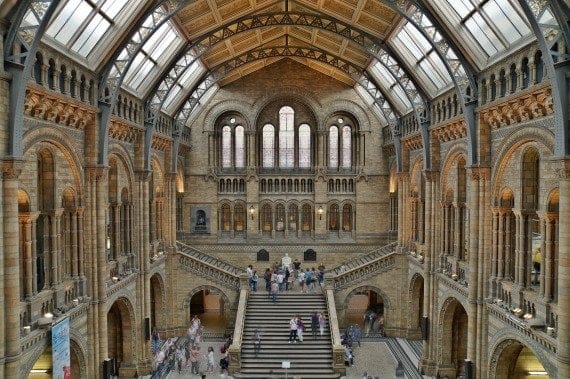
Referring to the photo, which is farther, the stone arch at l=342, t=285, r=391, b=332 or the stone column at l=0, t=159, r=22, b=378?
the stone arch at l=342, t=285, r=391, b=332

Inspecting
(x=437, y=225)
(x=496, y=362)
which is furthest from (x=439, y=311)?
(x=496, y=362)

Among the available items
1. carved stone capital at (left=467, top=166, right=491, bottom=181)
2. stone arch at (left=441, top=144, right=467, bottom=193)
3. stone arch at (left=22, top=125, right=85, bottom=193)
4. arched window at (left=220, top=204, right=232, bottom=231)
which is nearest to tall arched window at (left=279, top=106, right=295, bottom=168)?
arched window at (left=220, top=204, right=232, bottom=231)

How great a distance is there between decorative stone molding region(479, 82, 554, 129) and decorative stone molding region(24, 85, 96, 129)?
14943 mm

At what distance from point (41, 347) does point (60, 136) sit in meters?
6.91

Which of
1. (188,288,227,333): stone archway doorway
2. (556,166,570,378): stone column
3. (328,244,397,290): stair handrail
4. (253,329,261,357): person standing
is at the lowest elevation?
(188,288,227,333): stone archway doorway

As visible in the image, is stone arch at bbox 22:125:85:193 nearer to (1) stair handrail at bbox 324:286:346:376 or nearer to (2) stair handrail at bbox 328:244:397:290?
(1) stair handrail at bbox 324:286:346:376

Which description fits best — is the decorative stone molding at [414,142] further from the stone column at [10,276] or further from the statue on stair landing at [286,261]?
the stone column at [10,276]

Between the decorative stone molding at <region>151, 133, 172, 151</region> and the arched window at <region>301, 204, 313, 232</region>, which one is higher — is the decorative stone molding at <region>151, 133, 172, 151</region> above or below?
above

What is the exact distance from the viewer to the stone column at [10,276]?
13164mm

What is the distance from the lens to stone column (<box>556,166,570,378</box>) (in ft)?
42.8

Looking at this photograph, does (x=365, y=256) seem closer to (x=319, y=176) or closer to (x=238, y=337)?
(x=319, y=176)

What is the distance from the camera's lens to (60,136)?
56.2 ft

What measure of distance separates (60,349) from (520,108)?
16.8m

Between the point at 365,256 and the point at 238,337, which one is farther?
the point at 365,256
